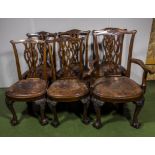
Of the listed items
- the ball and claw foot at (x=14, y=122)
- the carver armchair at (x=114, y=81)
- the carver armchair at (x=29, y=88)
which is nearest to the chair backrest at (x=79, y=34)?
the carver armchair at (x=114, y=81)

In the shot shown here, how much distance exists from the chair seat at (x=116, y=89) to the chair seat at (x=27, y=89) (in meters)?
0.60

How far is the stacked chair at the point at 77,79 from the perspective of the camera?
1.98m

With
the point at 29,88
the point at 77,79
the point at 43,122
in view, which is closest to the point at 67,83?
Answer: the point at 77,79

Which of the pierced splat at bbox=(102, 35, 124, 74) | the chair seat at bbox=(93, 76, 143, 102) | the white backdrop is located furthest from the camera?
the white backdrop

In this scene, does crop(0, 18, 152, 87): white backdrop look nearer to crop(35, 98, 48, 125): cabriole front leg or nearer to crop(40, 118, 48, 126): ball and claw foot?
crop(35, 98, 48, 125): cabriole front leg

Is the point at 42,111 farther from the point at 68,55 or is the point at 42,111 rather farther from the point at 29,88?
the point at 68,55

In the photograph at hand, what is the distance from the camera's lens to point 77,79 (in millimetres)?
2250

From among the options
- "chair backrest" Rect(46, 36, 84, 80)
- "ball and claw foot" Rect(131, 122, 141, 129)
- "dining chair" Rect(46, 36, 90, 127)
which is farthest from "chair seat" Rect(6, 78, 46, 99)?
"ball and claw foot" Rect(131, 122, 141, 129)

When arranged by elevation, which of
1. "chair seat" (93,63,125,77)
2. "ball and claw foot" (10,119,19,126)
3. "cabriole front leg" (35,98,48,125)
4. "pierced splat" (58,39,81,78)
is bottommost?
"ball and claw foot" (10,119,19,126)

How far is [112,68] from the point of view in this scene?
2275mm

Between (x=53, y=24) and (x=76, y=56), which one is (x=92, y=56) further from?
(x=53, y=24)

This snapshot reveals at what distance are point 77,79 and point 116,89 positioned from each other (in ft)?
1.64

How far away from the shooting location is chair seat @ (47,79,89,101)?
77.8 inches
